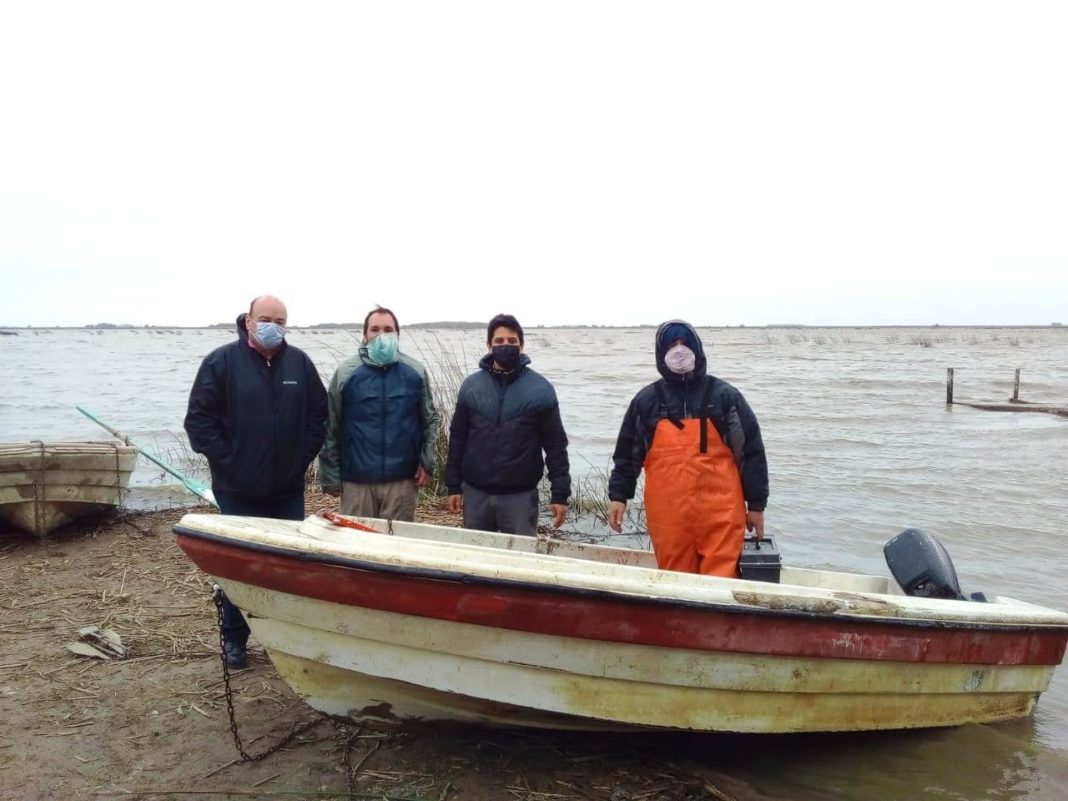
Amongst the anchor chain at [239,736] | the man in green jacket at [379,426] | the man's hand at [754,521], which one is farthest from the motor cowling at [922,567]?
the anchor chain at [239,736]

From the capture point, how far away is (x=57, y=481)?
661cm

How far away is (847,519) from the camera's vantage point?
923 centimetres

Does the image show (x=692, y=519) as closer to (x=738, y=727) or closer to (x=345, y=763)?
(x=738, y=727)

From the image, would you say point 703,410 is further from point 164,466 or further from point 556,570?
point 164,466

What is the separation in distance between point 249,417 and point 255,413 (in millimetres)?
32

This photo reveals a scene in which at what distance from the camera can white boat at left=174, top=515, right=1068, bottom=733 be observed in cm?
289

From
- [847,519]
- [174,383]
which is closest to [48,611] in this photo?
[847,519]

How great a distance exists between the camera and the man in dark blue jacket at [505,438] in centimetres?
414

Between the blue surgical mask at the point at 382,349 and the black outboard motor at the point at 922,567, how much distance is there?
2897 mm

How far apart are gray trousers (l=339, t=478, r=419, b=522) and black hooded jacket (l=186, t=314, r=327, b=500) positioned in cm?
44

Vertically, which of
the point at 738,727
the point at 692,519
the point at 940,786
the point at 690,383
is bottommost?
the point at 940,786

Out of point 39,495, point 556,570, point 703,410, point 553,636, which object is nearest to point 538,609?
point 553,636

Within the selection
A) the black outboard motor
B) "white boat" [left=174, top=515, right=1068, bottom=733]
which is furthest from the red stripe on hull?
the black outboard motor

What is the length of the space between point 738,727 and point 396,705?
1.38m
